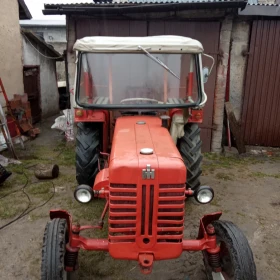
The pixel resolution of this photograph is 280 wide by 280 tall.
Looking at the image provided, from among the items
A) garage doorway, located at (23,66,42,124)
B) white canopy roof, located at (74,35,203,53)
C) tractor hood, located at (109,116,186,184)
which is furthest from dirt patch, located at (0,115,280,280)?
garage doorway, located at (23,66,42,124)

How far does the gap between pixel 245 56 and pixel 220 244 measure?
4975 millimetres

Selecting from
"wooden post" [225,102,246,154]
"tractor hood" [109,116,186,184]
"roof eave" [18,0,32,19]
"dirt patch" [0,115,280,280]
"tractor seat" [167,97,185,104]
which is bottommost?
"dirt patch" [0,115,280,280]

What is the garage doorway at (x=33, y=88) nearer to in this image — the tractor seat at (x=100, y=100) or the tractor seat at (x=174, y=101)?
the tractor seat at (x=100, y=100)

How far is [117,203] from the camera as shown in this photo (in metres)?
2.46

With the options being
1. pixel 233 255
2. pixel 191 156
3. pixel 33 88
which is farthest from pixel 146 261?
pixel 33 88

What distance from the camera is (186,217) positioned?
410cm

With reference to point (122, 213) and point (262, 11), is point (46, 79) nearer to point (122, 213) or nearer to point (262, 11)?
point (262, 11)

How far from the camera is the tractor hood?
2.40 meters

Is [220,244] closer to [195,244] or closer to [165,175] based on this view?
[195,244]

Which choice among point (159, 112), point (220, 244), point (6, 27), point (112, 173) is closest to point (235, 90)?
point (159, 112)

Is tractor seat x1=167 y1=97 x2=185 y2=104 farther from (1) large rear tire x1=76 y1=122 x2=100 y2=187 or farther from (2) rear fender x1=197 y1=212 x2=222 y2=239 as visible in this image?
(2) rear fender x1=197 y1=212 x2=222 y2=239

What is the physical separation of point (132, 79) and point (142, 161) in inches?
62.0

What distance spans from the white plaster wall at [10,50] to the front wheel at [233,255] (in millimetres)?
6428

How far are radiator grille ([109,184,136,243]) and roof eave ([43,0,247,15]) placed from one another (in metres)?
4.53
